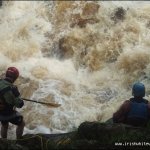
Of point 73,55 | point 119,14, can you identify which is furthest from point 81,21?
point 73,55

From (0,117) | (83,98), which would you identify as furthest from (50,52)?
(0,117)

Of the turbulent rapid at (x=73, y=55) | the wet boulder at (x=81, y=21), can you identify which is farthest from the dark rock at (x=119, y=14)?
the wet boulder at (x=81, y=21)

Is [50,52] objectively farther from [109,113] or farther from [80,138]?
[80,138]

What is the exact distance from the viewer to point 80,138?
564 cm

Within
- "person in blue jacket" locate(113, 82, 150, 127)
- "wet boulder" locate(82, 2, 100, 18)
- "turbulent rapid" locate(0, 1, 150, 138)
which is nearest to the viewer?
"person in blue jacket" locate(113, 82, 150, 127)

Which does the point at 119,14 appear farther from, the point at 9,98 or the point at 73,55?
the point at 9,98

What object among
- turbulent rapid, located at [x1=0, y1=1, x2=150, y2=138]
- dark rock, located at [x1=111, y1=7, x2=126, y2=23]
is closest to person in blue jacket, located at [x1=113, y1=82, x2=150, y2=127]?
turbulent rapid, located at [x1=0, y1=1, x2=150, y2=138]

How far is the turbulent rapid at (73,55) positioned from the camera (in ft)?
31.2

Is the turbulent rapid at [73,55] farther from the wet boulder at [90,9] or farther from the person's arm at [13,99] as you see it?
the person's arm at [13,99]

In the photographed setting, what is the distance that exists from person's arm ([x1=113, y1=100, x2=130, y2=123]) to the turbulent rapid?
333 centimetres

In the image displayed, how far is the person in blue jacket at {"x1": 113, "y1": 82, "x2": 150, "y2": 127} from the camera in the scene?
5.60 m

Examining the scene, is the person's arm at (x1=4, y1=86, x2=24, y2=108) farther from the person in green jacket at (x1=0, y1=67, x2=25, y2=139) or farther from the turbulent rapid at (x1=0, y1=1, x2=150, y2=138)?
the turbulent rapid at (x1=0, y1=1, x2=150, y2=138)

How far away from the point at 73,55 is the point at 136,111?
6.45 metres

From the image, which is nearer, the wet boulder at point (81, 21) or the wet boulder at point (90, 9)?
the wet boulder at point (81, 21)
